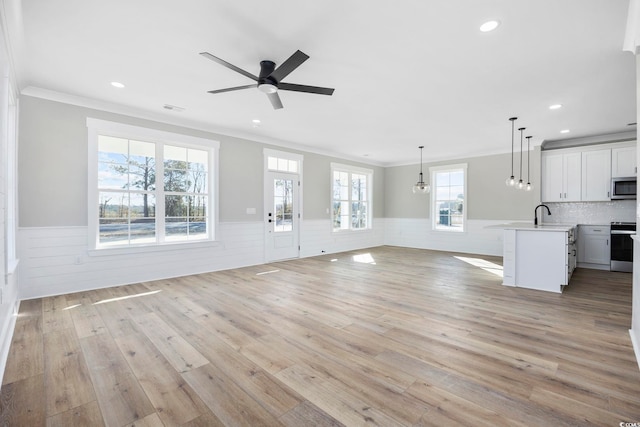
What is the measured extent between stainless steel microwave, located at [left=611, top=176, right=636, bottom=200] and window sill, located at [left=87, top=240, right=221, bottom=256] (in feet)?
25.3

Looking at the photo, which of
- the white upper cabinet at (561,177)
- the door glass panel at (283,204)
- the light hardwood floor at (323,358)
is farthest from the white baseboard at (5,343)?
the white upper cabinet at (561,177)

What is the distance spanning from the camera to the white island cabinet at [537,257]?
4238mm

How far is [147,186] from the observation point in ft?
16.2

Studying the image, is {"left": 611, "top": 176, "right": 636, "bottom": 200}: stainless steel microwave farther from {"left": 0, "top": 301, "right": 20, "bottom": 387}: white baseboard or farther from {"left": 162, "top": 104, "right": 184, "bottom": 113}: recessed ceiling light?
{"left": 0, "top": 301, "right": 20, "bottom": 387}: white baseboard

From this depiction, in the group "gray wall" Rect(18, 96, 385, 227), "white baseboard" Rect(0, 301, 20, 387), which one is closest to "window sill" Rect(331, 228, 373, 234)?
"gray wall" Rect(18, 96, 385, 227)

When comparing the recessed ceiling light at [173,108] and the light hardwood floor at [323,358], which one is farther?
the recessed ceiling light at [173,108]

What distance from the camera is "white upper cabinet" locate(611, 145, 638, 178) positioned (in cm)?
580

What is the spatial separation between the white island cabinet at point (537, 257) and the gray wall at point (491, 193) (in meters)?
2.93

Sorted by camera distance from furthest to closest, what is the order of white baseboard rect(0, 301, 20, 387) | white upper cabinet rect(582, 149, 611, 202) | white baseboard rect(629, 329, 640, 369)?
white upper cabinet rect(582, 149, 611, 202) < white baseboard rect(629, 329, 640, 369) < white baseboard rect(0, 301, 20, 387)

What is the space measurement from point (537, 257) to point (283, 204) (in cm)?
481

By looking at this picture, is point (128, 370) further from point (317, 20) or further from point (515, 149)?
point (515, 149)

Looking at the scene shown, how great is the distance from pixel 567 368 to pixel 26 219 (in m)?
5.99

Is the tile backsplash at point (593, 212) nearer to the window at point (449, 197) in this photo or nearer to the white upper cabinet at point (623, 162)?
the white upper cabinet at point (623, 162)

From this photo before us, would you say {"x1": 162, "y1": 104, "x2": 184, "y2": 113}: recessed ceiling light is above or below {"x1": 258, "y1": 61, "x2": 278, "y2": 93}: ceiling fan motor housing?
above
